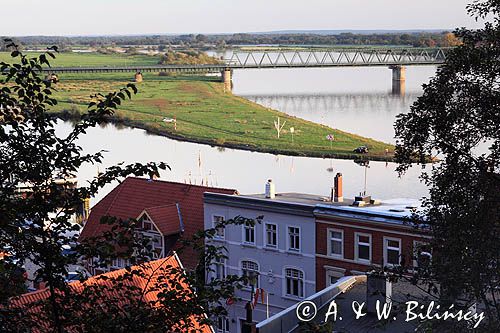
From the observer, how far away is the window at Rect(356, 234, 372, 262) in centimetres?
1160

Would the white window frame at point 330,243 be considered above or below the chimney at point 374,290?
below

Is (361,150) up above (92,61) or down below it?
above

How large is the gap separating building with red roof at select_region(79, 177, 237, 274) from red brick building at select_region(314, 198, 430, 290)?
1835 millimetres

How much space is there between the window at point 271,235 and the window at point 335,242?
81 centimetres

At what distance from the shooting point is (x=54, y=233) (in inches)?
146

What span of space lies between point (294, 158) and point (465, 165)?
24.3m

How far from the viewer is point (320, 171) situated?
87.0 ft

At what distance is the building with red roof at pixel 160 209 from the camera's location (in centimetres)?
1386

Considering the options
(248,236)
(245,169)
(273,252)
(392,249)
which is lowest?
(245,169)

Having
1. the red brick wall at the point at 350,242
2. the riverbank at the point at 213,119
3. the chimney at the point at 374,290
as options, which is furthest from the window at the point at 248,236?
the riverbank at the point at 213,119
